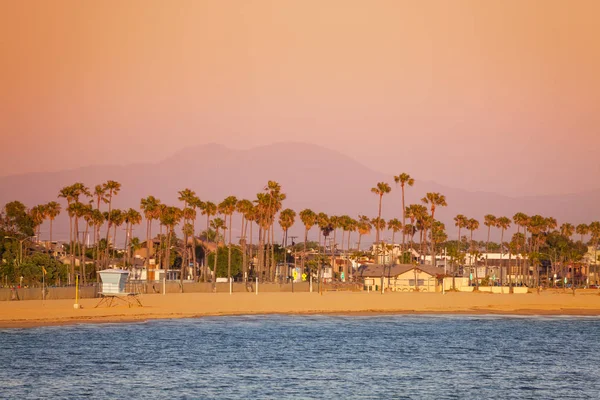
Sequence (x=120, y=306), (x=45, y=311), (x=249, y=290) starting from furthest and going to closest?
1. (x=249, y=290)
2. (x=120, y=306)
3. (x=45, y=311)

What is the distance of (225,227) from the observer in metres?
179

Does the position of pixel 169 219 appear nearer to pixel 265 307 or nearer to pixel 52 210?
pixel 52 210

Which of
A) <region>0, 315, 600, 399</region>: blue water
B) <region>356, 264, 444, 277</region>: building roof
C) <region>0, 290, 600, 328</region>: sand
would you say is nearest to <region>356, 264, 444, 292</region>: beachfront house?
<region>356, 264, 444, 277</region>: building roof

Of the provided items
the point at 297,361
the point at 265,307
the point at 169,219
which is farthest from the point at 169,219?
the point at 297,361

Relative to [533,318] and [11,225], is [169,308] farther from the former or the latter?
[11,225]

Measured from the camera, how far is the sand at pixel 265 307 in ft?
227

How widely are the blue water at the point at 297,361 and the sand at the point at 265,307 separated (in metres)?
4.70

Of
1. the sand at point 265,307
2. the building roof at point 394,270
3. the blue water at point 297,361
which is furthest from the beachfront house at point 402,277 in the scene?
the blue water at point 297,361

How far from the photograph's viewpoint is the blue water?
36.0 meters

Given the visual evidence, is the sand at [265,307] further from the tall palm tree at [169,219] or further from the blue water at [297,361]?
the tall palm tree at [169,219]

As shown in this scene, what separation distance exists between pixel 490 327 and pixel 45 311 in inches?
1442

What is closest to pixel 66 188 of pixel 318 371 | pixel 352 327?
pixel 352 327

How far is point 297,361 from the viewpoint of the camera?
153 ft

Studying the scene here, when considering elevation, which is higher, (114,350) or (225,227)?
(225,227)
